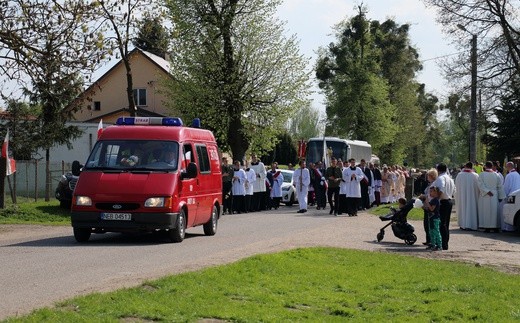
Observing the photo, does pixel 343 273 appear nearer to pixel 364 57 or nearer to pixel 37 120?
pixel 37 120

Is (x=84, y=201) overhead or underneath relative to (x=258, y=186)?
underneath

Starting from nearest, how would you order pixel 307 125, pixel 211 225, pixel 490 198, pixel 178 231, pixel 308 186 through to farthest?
1. pixel 178 231
2. pixel 211 225
3. pixel 490 198
4. pixel 308 186
5. pixel 307 125

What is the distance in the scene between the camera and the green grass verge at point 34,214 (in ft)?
86.3

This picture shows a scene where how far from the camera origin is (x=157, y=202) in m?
17.5

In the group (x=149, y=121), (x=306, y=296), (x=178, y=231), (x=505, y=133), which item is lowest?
(x=306, y=296)

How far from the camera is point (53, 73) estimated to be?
76.2 ft

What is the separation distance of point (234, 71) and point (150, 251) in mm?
34757

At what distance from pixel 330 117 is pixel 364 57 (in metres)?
6.02

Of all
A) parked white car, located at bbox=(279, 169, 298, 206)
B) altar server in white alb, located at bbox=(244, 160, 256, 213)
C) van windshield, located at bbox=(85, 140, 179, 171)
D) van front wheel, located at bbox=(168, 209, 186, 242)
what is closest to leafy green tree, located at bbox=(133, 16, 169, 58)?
altar server in white alb, located at bbox=(244, 160, 256, 213)

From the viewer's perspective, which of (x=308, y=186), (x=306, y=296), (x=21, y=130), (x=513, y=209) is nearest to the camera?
(x=306, y=296)

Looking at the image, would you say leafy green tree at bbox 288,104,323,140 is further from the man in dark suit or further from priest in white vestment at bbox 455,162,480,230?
priest in white vestment at bbox 455,162,480,230

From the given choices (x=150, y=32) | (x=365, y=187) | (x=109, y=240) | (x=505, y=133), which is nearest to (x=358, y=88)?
(x=505, y=133)

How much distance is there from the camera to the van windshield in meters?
18.2

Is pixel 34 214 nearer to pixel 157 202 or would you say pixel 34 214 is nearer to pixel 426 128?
pixel 157 202
